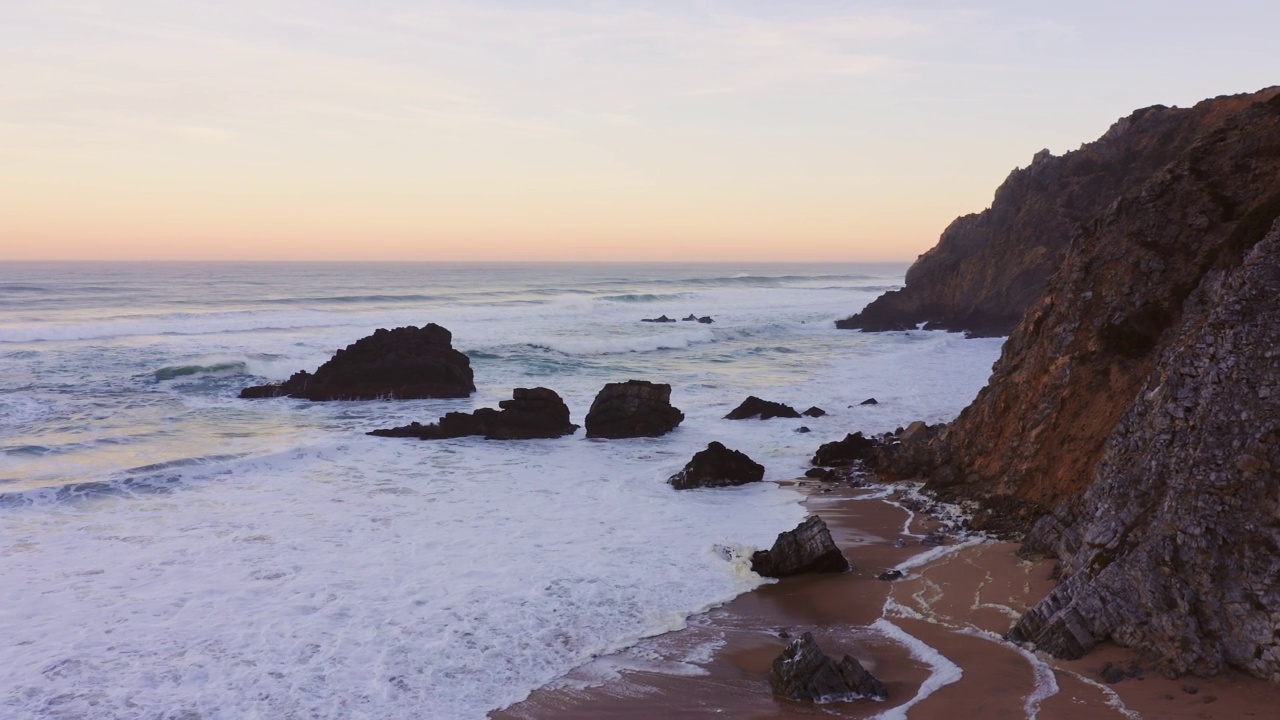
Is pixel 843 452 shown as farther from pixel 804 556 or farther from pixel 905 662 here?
pixel 905 662

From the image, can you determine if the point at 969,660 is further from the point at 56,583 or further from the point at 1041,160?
the point at 1041,160

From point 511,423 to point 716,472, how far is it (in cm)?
706

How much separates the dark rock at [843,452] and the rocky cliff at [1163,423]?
3167mm

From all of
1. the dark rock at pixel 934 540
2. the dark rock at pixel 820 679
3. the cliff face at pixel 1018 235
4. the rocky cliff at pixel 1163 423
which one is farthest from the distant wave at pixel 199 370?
the cliff face at pixel 1018 235

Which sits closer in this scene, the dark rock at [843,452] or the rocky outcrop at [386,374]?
the dark rock at [843,452]

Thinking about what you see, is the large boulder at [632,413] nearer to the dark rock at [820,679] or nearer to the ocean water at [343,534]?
the ocean water at [343,534]

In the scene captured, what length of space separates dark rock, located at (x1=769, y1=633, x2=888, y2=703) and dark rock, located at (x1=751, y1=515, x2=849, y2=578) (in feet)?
11.5

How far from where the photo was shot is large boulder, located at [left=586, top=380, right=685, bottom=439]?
2302cm

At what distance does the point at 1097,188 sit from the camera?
41438 mm

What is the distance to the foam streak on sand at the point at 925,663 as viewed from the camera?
817 cm

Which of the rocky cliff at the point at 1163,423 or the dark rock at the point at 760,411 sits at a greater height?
the rocky cliff at the point at 1163,423

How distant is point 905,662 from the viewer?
929 cm

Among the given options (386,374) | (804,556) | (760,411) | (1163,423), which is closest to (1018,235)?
(760,411)

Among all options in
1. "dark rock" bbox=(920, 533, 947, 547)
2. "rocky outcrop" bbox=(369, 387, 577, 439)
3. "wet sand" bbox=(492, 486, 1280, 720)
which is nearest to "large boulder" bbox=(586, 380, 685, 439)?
"rocky outcrop" bbox=(369, 387, 577, 439)
